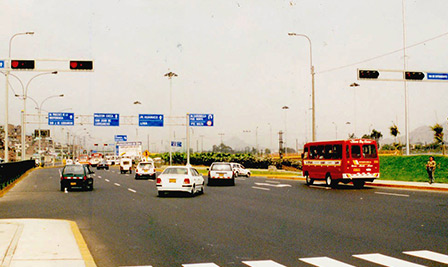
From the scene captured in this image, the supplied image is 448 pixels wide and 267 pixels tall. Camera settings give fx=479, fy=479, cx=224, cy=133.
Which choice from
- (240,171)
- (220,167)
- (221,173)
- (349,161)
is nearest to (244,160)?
(240,171)

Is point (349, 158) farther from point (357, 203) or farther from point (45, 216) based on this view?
point (45, 216)

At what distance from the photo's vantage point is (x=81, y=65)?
987 inches

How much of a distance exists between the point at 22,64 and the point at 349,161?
19312 mm

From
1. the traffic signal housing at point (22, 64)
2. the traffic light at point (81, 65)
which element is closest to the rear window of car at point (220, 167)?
the traffic light at point (81, 65)

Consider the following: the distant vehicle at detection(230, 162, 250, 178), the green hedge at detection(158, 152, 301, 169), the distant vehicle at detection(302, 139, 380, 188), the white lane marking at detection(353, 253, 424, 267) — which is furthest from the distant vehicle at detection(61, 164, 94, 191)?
the green hedge at detection(158, 152, 301, 169)

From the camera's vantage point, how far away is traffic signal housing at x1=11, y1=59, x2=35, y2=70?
24.4m

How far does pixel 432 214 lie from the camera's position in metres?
15.6

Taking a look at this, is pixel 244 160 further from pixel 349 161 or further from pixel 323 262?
pixel 323 262

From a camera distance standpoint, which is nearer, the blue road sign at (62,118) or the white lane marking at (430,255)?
the white lane marking at (430,255)

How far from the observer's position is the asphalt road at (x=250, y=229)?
359 inches

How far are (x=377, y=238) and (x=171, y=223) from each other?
5.81 meters

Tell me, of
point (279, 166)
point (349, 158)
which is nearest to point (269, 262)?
point (349, 158)

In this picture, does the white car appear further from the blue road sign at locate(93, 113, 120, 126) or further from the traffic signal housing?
the blue road sign at locate(93, 113, 120, 126)

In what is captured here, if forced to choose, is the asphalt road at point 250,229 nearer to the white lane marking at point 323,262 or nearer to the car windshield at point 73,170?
the white lane marking at point 323,262
